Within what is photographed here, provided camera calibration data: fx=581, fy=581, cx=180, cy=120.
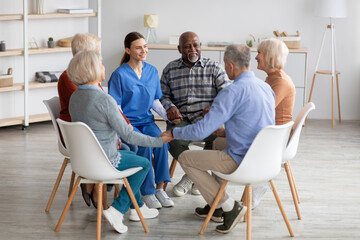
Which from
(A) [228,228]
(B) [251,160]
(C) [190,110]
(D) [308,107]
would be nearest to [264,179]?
(B) [251,160]

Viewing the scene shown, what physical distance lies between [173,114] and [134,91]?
0.35 meters

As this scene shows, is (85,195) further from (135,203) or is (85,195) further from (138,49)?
(138,49)

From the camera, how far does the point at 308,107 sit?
12.8 ft

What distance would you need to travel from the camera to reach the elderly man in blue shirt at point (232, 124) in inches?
134

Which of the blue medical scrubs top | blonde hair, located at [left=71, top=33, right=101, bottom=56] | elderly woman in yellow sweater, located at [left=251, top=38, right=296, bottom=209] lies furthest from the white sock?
blonde hair, located at [left=71, top=33, right=101, bottom=56]

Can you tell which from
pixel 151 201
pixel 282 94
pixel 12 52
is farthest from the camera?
pixel 12 52

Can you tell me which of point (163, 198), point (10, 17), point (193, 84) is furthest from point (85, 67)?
point (10, 17)

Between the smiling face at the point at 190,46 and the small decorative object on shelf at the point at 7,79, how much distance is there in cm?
266

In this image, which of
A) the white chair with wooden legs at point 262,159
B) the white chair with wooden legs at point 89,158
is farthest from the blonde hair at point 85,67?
the white chair with wooden legs at point 262,159

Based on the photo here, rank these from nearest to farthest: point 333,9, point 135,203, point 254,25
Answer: point 135,203, point 333,9, point 254,25

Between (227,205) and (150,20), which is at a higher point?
(150,20)

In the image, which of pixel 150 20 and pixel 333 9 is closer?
pixel 333 9

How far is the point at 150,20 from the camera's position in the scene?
23.7ft

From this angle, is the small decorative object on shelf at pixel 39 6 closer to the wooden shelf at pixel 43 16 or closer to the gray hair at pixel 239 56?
the wooden shelf at pixel 43 16
